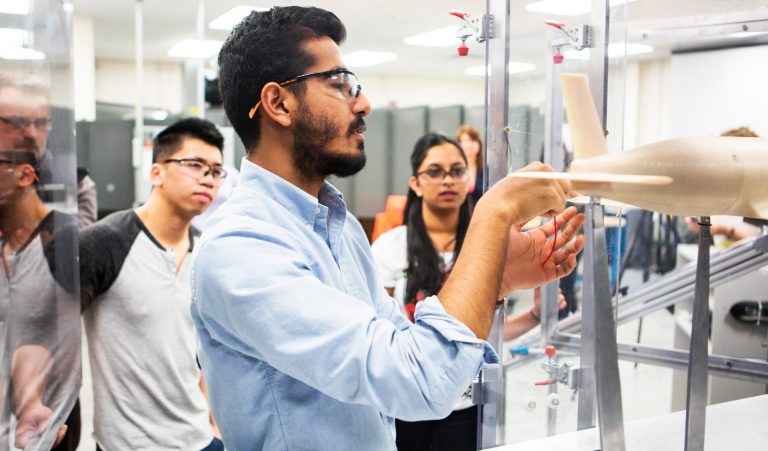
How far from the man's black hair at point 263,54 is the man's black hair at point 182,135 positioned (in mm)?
1289

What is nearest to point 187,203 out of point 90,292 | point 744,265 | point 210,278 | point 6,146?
point 90,292

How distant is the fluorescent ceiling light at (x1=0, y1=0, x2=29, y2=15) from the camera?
102 centimetres

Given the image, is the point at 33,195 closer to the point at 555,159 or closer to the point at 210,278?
the point at 210,278

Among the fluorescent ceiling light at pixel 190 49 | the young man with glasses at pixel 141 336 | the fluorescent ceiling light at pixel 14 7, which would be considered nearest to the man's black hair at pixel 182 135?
the young man with glasses at pixel 141 336

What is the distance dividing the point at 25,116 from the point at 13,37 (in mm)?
128

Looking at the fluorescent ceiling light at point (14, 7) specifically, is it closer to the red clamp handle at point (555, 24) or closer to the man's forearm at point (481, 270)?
the man's forearm at point (481, 270)

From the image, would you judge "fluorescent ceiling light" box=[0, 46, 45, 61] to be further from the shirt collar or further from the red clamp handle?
the red clamp handle

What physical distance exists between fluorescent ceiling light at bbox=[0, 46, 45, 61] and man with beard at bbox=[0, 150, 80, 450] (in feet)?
0.47

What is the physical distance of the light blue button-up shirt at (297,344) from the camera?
815mm

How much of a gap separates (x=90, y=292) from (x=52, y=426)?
0.64m

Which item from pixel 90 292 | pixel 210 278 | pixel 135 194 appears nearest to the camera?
pixel 210 278

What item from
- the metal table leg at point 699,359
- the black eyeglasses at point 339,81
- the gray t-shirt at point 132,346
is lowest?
the gray t-shirt at point 132,346

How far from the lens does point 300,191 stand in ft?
3.34

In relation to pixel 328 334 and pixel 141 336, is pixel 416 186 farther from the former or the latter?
pixel 328 334
